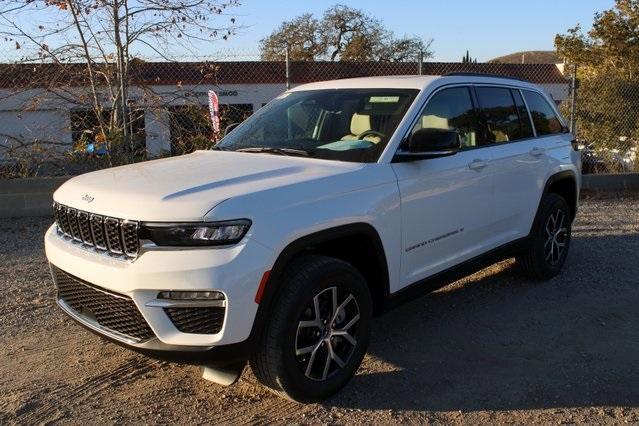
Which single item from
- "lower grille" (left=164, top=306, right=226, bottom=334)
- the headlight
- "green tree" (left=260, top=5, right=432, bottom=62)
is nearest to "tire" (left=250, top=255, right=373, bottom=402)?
"lower grille" (left=164, top=306, right=226, bottom=334)

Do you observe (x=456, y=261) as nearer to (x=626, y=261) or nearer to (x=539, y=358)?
(x=539, y=358)

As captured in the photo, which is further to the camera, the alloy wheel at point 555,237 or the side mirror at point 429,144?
the alloy wheel at point 555,237

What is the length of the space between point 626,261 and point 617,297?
49.4 inches

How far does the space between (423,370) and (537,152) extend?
242 centimetres

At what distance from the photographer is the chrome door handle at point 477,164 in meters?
4.64

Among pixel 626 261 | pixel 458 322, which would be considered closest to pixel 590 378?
pixel 458 322

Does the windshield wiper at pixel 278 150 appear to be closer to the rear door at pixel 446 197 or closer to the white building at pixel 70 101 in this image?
the rear door at pixel 446 197

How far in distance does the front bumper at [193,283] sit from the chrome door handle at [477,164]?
6.75ft

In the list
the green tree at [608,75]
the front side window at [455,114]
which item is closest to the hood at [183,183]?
the front side window at [455,114]

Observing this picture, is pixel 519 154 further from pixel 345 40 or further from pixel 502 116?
pixel 345 40

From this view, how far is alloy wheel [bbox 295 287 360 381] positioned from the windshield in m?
0.93

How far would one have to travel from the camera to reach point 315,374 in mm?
3617

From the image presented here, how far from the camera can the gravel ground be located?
11.7ft

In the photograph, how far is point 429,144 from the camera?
405cm
